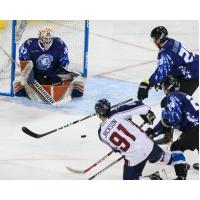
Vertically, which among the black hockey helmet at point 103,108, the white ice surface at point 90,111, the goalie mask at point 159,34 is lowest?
the white ice surface at point 90,111

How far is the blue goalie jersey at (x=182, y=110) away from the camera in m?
5.75

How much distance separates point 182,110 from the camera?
227 inches

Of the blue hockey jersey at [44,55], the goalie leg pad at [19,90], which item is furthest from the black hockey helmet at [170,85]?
the goalie leg pad at [19,90]

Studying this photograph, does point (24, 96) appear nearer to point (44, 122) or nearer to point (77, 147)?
point (44, 122)

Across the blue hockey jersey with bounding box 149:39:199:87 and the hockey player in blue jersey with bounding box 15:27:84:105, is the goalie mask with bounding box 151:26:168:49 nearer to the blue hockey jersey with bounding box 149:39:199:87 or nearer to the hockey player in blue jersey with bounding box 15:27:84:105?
the blue hockey jersey with bounding box 149:39:199:87

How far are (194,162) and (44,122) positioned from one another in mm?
1309

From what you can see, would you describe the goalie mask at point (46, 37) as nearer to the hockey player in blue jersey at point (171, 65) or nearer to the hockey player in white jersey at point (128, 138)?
the hockey player in blue jersey at point (171, 65)

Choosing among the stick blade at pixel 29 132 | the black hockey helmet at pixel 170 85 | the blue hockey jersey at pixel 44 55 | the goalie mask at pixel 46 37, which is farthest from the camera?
the blue hockey jersey at pixel 44 55

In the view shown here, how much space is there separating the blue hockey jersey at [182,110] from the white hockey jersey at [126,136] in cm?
25

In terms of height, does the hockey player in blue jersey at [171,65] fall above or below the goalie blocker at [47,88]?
above

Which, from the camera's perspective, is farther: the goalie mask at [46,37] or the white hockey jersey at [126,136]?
the goalie mask at [46,37]

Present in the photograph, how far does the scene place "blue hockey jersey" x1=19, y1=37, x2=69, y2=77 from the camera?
7.40 metres

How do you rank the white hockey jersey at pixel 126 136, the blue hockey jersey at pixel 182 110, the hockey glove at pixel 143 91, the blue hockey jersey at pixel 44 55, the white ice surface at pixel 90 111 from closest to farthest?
the white hockey jersey at pixel 126 136 < the blue hockey jersey at pixel 182 110 < the white ice surface at pixel 90 111 < the hockey glove at pixel 143 91 < the blue hockey jersey at pixel 44 55

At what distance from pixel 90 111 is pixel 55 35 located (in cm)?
150
